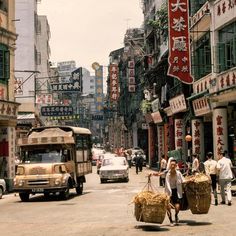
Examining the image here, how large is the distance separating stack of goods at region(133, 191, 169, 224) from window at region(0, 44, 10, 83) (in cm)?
2061

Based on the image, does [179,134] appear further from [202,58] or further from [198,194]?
[198,194]

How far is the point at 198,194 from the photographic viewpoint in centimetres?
1388

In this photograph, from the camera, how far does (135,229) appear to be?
13438 mm

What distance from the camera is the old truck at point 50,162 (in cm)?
2303

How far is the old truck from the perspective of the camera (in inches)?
907

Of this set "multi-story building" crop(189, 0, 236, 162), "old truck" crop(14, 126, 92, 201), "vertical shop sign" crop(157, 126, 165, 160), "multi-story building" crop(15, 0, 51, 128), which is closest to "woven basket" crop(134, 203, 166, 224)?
"old truck" crop(14, 126, 92, 201)

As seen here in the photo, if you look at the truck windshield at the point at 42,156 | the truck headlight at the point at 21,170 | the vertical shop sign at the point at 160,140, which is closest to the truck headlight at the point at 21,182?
the truck headlight at the point at 21,170

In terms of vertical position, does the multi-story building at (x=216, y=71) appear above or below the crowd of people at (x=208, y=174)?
above

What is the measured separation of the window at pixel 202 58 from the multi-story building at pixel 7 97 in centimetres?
1098

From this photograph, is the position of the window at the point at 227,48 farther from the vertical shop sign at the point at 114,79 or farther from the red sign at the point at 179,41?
the vertical shop sign at the point at 114,79

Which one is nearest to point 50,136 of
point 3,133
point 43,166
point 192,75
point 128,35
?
point 43,166

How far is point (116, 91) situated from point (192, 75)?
5195cm

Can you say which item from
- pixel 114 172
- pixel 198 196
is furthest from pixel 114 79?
pixel 198 196

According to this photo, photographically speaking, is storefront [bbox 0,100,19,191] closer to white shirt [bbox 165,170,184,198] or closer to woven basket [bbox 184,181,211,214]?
white shirt [bbox 165,170,184,198]
